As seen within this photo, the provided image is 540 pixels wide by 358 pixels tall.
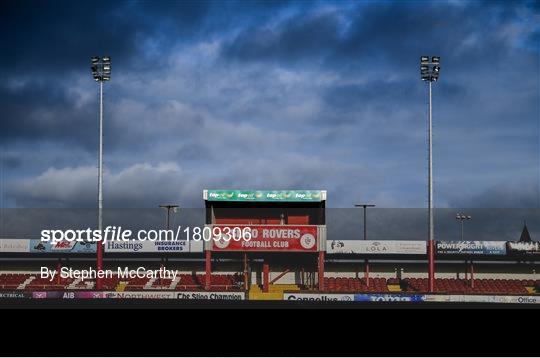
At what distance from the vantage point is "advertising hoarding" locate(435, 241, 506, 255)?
56156 millimetres

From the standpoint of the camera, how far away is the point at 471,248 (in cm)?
5631

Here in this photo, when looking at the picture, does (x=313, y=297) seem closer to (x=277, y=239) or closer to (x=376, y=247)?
(x=277, y=239)

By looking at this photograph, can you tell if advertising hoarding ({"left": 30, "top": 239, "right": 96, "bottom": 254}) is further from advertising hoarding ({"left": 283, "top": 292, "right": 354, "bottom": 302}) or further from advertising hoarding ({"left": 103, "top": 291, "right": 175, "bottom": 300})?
advertising hoarding ({"left": 283, "top": 292, "right": 354, "bottom": 302})

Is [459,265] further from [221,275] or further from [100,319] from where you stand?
[100,319]

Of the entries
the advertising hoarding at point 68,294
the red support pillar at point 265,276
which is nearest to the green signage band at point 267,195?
the red support pillar at point 265,276

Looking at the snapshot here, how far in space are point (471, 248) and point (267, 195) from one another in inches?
676

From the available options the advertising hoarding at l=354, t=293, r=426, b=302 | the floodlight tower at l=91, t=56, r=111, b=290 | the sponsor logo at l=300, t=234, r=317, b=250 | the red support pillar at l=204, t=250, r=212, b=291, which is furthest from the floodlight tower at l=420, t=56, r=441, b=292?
the floodlight tower at l=91, t=56, r=111, b=290

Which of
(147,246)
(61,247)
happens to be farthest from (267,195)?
(61,247)

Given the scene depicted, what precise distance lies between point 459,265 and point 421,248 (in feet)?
18.2

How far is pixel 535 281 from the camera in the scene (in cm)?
5838

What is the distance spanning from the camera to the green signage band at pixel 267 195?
170ft

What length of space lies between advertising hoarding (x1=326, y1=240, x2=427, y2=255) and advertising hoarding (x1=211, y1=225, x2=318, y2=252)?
16.4ft

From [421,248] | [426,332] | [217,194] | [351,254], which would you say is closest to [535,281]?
[421,248]

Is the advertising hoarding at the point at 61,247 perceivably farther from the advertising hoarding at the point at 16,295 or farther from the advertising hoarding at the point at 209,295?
the advertising hoarding at the point at 209,295
